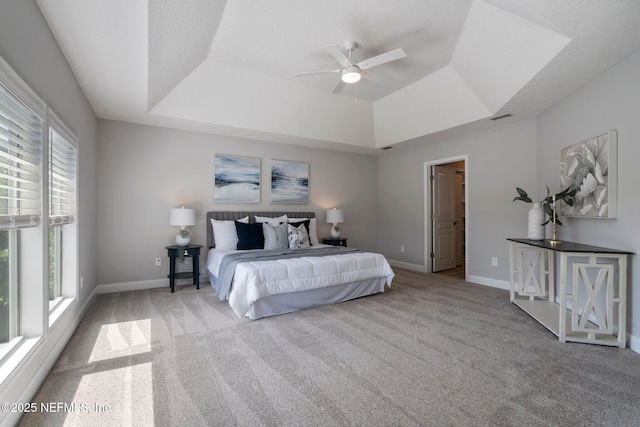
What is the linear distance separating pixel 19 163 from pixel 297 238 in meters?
3.26

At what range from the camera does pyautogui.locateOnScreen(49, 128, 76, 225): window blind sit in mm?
2400

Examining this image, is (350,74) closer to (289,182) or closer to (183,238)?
(289,182)

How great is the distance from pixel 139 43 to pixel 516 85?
3.77 m

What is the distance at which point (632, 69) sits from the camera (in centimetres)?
256

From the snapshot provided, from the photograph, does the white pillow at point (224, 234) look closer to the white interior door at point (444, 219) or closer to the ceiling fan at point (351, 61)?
the ceiling fan at point (351, 61)

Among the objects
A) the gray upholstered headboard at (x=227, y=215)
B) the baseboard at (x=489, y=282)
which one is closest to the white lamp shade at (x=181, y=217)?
the gray upholstered headboard at (x=227, y=215)

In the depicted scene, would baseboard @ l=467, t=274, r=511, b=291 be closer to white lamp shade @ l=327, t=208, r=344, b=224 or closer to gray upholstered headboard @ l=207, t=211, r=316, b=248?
white lamp shade @ l=327, t=208, r=344, b=224

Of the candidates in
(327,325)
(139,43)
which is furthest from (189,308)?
(139,43)

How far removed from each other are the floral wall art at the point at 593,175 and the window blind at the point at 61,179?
4.87 m

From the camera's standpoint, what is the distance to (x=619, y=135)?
8.89ft

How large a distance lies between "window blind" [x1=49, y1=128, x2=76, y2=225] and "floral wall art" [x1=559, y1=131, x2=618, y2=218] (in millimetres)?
4869

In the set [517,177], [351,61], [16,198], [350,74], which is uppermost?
[351,61]

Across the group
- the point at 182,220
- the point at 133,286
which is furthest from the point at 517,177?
the point at 133,286

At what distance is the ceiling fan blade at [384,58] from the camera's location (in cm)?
279
